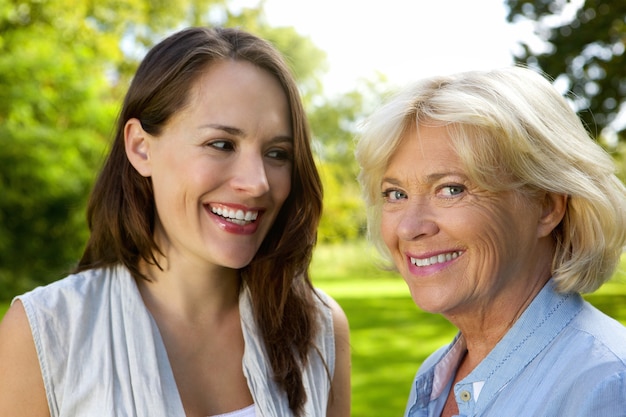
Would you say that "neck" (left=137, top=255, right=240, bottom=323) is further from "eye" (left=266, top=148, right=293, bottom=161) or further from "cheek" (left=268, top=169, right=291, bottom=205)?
"eye" (left=266, top=148, right=293, bottom=161)

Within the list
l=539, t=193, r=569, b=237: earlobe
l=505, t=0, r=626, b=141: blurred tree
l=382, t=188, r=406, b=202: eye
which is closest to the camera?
l=539, t=193, r=569, b=237: earlobe

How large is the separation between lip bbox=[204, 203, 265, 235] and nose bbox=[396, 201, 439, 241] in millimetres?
718

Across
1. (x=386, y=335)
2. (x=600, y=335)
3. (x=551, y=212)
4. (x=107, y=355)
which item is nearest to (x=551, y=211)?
(x=551, y=212)

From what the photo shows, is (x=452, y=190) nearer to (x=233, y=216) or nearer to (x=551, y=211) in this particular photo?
(x=551, y=211)

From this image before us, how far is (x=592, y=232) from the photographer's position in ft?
6.77

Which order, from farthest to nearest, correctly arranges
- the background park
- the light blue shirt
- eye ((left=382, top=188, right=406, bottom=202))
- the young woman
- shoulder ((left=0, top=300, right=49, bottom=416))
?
the background park < the young woman < shoulder ((left=0, top=300, right=49, bottom=416)) < eye ((left=382, top=188, right=406, bottom=202)) < the light blue shirt

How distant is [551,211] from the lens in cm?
210

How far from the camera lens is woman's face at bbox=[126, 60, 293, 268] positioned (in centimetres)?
259

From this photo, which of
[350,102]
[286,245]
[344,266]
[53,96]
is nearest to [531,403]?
[286,245]

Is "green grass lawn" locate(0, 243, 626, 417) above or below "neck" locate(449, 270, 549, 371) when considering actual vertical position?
below

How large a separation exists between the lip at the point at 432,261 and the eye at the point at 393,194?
6.8 inches

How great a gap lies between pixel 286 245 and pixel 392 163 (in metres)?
0.93

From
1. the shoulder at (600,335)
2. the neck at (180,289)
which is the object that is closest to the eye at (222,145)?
the neck at (180,289)

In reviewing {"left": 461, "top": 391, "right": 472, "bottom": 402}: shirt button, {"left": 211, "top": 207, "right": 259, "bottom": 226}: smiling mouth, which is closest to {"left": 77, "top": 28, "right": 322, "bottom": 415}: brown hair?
{"left": 211, "top": 207, "right": 259, "bottom": 226}: smiling mouth
